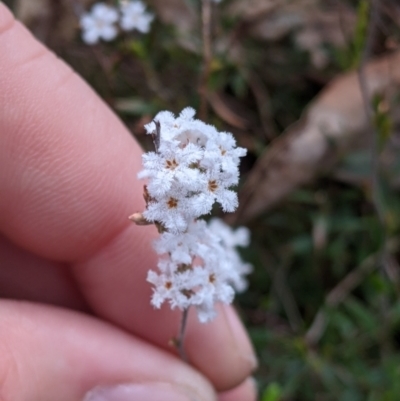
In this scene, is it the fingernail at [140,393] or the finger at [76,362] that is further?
the fingernail at [140,393]

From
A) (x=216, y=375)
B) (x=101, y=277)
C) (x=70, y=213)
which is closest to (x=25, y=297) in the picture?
(x=101, y=277)

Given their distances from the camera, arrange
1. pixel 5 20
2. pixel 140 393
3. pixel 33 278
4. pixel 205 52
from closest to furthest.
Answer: pixel 5 20, pixel 140 393, pixel 33 278, pixel 205 52

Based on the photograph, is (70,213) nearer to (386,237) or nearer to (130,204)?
(130,204)

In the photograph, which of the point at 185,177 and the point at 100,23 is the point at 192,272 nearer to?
the point at 185,177

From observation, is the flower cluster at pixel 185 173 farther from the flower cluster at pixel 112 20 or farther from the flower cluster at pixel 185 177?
the flower cluster at pixel 112 20

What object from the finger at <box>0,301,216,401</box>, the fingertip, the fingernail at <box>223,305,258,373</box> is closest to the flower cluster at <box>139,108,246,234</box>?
the fingertip

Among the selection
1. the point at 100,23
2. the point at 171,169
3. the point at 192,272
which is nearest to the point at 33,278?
the point at 192,272

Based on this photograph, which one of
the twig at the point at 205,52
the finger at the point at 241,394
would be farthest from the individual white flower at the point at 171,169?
the finger at the point at 241,394
